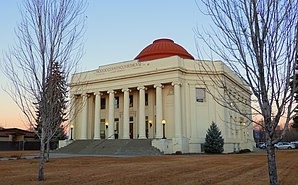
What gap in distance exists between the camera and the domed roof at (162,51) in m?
44.6

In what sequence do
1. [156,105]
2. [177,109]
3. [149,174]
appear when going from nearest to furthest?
[149,174] → [177,109] → [156,105]

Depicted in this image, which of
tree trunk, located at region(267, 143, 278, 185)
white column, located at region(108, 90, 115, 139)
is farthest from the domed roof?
tree trunk, located at region(267, 143, 278, 185)

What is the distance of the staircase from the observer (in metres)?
33.1

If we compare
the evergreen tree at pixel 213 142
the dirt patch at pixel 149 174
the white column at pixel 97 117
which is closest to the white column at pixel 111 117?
the white column at pixel 97 117

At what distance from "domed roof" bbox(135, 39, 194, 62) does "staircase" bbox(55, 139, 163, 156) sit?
539 inches

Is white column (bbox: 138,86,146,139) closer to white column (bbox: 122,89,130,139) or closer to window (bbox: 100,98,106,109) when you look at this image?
white column (bbox: 122,89,130,139)

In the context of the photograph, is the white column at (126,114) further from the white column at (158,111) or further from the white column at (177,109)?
the white column at (177,109)

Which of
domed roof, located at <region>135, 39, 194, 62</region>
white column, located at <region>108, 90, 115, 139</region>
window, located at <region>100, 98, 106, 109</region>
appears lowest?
white column, located at <region>108, 90, 115, 139</region>

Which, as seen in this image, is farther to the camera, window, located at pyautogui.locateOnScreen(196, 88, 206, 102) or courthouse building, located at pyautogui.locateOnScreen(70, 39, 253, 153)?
window, located at pyautogui.locateOnScreen(196, 88, 206, 102)

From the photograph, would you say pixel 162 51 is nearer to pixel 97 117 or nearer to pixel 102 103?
pixel 102 103

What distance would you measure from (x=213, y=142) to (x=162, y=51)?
55.4ft

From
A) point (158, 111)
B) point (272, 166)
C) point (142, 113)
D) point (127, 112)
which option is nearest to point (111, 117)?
point (127, 112)

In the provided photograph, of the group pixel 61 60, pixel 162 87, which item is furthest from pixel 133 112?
pixel 61 60

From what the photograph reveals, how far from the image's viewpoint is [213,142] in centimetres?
3388
